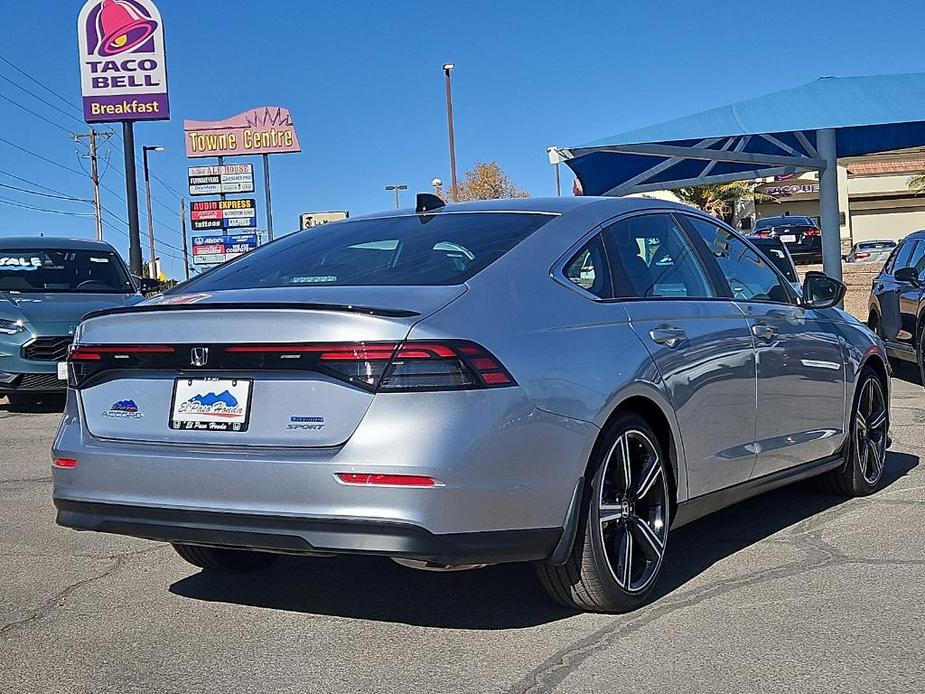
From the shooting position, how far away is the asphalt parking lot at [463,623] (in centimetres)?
378

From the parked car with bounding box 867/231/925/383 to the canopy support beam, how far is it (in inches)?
143

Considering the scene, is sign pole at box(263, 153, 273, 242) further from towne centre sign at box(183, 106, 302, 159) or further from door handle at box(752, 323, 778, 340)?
door handle at box(752, 323, 778, 340)

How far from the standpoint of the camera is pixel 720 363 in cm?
505

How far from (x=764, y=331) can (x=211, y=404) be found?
2695mm

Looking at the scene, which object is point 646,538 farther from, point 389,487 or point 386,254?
point 386,254

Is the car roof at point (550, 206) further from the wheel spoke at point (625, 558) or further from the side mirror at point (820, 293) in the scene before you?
the wheel spoke at point (625, 558)

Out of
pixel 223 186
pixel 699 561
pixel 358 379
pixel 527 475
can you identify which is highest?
pixel 223 186

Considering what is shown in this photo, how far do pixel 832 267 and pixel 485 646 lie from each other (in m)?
13.8

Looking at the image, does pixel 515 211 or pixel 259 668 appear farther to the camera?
pixel 515 211

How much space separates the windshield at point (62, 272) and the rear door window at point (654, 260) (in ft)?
28.1

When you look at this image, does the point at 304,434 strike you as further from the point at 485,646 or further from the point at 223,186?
the point at 223,186

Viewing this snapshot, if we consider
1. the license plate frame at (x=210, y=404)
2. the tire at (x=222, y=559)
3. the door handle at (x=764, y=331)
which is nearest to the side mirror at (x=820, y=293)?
the door handle at (x=764, y=331)

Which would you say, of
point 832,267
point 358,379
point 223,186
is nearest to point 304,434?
point 358,379

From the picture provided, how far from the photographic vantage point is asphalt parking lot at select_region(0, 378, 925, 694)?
149 inches
